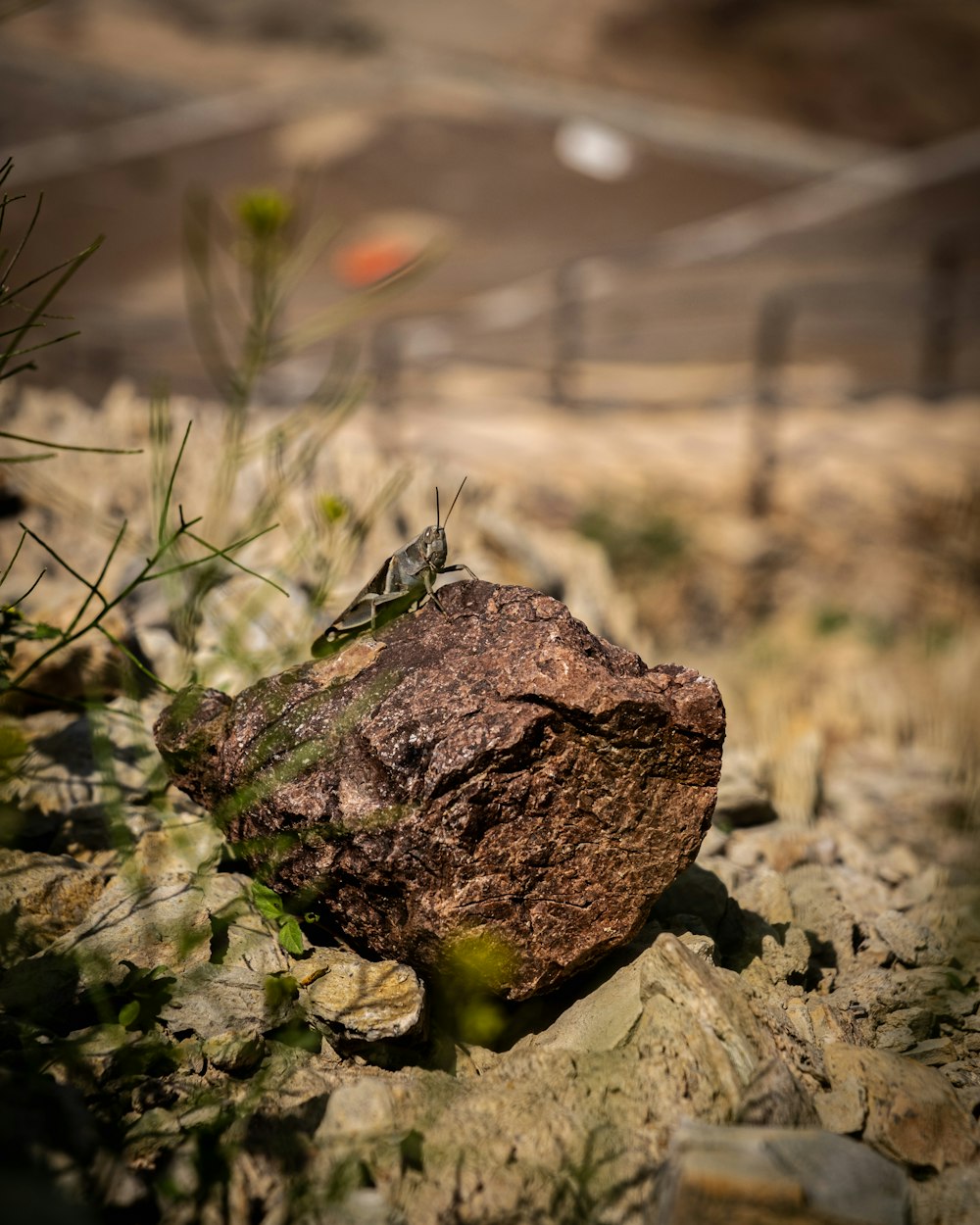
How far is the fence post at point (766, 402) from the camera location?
937 centimetres

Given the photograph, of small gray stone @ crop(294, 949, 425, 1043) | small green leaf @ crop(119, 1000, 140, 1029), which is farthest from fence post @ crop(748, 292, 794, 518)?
small green leaf @ crop(119, 1000, 140, 1029)

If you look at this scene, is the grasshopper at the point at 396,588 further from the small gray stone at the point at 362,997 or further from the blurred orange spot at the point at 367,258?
the blurred orange spot at the point at 367,258

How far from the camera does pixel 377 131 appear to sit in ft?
63.1

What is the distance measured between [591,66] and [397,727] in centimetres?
2224

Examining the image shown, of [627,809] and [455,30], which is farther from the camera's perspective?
[455,30]

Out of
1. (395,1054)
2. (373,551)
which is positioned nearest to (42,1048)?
(395,1054)

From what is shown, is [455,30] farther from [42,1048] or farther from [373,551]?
[42,1048]

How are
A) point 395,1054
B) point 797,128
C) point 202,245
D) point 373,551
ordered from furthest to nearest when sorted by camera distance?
point 797,128, point 373,551, point 395,1054, point 202,245

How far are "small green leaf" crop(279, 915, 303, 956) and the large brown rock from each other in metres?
0.08

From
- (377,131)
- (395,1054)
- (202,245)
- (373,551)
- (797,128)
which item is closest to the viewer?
(202,245)

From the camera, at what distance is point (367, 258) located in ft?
52.4

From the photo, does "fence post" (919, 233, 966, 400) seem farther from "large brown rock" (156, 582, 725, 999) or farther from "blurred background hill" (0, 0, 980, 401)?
"large brown rock" (156, 582, 725, 999)

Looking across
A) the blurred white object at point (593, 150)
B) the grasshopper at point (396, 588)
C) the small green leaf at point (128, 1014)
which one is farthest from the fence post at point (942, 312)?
the small green leaf at point (128, 1014)

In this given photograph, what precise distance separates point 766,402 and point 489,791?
8.57 meters
